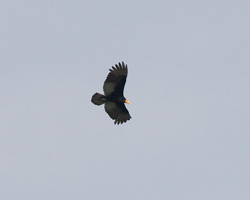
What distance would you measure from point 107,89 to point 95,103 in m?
1.19

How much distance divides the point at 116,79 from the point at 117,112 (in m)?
3.20

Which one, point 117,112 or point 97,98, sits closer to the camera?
point 97,98

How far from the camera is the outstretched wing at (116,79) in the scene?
252 ft

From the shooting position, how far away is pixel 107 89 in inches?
3039

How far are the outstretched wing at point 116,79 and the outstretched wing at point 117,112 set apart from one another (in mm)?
1362

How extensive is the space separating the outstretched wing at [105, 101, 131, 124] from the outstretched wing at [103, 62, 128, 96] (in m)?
1.36

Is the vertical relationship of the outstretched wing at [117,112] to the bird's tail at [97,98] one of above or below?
above

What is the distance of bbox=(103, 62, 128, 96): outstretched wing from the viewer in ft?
252

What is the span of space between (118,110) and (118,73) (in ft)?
10.9

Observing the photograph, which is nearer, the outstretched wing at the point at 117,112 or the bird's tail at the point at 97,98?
the bird's tail at the point at 97,98

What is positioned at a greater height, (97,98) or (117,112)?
(117,112)

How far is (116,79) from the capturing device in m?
77.0

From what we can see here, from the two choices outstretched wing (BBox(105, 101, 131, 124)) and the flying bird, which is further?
outstretched wing (BBox(105, 101, 131, 124))

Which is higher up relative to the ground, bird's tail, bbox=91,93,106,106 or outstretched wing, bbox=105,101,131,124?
outstretched wing, bbox=105,101,131,124
